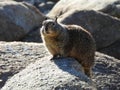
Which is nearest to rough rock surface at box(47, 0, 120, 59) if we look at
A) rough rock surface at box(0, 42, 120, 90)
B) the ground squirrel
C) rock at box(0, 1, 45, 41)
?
rock at box(0, 1, 45, 41)

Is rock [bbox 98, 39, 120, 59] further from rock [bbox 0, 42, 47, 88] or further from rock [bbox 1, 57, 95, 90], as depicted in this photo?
rock [bbox 1, 57, 95, 90]

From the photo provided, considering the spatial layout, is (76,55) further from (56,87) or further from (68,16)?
(68,16)

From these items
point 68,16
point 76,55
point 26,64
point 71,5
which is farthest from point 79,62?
point 71,5

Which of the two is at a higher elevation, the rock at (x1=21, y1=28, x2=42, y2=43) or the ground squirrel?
the ground squirrel

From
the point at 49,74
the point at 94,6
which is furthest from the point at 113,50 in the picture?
the point at 49,74

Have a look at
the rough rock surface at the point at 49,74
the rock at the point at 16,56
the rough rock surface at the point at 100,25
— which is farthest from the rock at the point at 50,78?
the rough rock surface at the point at 100,25

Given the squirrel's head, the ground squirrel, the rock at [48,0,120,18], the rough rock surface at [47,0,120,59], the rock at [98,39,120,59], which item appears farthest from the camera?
the rock at [48,0,120,18]

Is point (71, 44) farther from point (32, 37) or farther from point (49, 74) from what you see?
point (32, 37)
